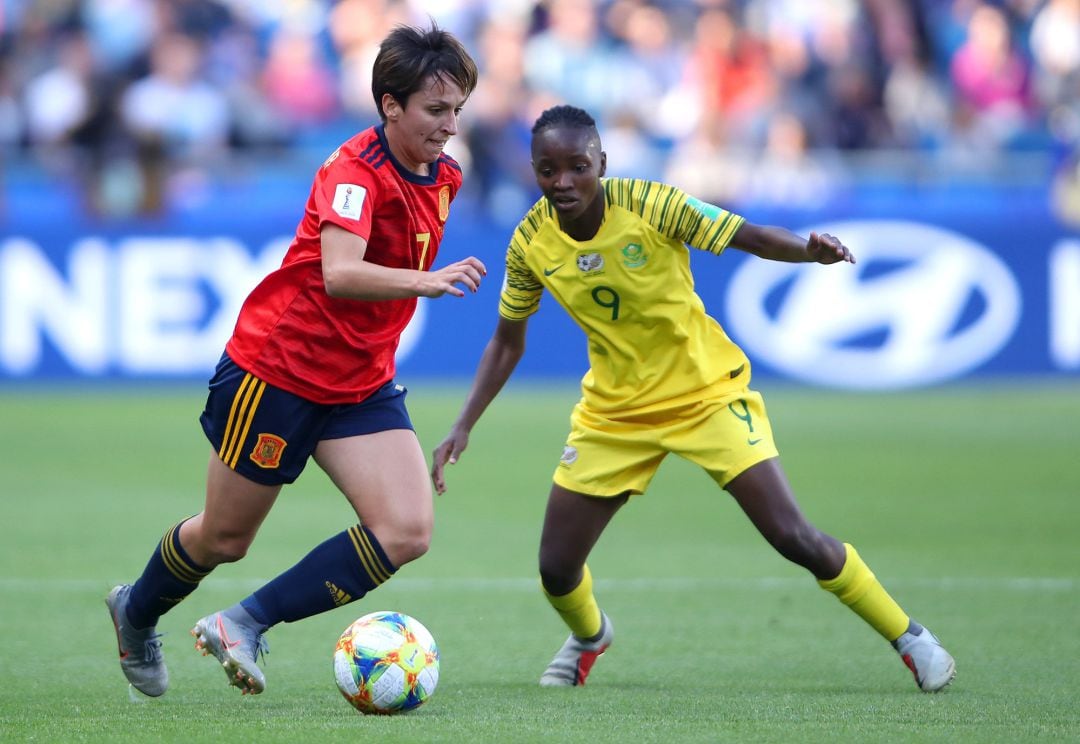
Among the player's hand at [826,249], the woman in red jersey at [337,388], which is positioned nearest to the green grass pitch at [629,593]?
the woman in red jersey at [337,388]

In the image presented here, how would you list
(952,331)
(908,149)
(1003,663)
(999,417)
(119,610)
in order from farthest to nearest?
(908,149) < (952,331) < (999,417) < (1003,663) < (119,610)

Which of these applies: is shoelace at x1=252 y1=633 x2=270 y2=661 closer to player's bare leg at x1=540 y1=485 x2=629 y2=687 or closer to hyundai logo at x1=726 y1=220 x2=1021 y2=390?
player's bare leg at x1=540 y1=485 x2=629 y2=687

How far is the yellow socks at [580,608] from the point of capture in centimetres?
621

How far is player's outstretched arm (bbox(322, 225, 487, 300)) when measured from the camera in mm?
4898

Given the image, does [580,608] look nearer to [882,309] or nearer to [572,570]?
[572,570]

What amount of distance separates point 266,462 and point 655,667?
1.82 meters

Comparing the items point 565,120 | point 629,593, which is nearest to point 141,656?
point 565,120

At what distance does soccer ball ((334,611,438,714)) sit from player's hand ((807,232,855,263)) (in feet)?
5.96

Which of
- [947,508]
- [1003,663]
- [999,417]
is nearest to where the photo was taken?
[1003,663]

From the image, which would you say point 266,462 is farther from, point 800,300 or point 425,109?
point 800,300

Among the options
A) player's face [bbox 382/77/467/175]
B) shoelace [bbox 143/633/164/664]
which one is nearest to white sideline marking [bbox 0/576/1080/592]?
shoelace [bbox 143/633/164/664]

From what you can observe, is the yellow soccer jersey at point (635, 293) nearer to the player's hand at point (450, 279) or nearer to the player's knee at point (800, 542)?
the player's knee at point (800, 542)

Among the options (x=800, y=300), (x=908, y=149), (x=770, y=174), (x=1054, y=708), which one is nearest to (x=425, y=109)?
(x=1054, y=708)

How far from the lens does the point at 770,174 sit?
17047 millimetres
